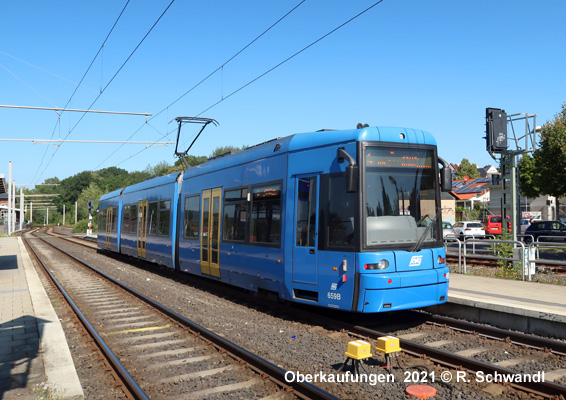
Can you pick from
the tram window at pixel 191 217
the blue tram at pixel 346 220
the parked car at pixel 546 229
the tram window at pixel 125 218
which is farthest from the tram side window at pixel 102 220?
the parked car at pixel 546 229

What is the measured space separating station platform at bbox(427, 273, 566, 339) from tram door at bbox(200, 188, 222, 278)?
497 centimetres

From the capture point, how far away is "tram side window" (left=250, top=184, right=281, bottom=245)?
29.8ft

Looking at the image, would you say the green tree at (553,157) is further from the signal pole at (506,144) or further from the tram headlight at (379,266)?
the tram headlight at (379,266)

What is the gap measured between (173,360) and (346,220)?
3.24 meters

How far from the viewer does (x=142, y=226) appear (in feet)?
60.8

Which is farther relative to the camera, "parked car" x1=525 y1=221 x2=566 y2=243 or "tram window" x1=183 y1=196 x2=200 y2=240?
"parked car" x1=525 y1=221 x2=566 y2=243

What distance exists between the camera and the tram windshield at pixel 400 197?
7.61 meters

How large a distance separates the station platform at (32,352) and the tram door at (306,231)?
146 inches

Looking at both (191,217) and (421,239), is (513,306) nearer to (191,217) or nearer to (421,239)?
(421,239)

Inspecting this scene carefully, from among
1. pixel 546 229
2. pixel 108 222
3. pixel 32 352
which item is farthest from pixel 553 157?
pixel 32 352

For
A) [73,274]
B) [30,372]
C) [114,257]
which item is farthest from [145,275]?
[30,372]

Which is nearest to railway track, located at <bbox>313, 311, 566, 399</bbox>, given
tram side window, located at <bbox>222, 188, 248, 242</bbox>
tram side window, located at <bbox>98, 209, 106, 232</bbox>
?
tram side window, located at <bbox>222, 188, 248, 242</bbox>

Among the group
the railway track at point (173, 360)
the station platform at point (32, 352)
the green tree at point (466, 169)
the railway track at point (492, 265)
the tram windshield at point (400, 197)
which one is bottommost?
the railway track at point (173, 360)

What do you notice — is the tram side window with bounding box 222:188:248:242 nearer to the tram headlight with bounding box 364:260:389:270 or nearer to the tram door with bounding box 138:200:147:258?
the tram headlight with bounding box 364:260:389:270
